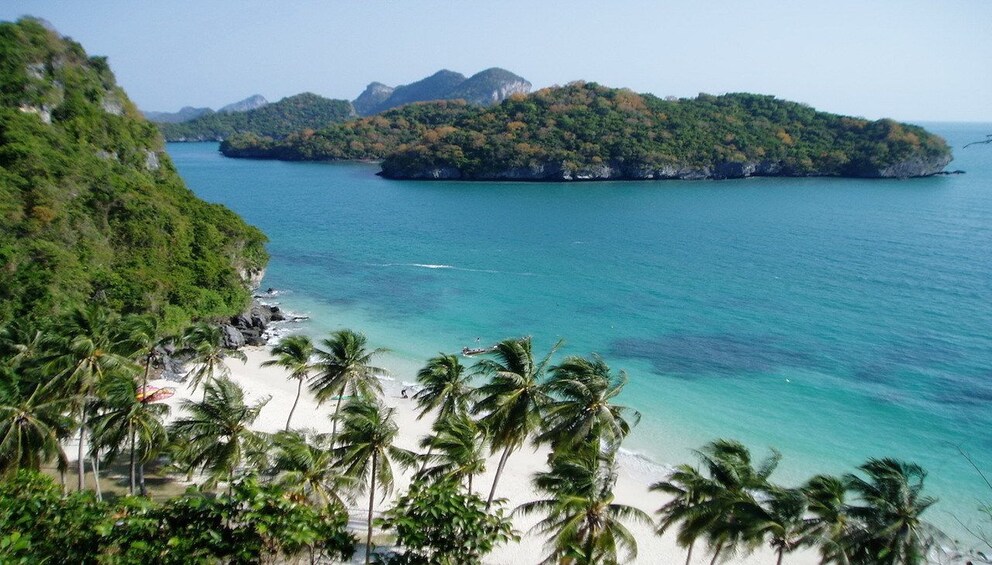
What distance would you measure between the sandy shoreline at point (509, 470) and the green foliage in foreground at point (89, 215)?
7.01m

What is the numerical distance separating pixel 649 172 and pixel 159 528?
142708 millimetres

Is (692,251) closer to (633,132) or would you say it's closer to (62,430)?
(62,430)

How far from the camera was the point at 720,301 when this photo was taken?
53.4 m

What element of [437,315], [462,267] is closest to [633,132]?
[462,267]

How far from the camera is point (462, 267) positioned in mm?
66625

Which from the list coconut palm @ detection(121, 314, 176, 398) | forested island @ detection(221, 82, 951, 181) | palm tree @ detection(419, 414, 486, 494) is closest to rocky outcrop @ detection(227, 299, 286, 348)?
coconut palm @ detection(121, 314, 176, 398)

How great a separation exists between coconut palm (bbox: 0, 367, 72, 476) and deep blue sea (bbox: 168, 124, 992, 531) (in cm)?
2302

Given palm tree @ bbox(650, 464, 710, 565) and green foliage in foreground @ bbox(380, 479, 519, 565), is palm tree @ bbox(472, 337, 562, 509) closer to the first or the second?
palm tree @ bbox(650, 464, 710, 565)

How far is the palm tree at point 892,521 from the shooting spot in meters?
14.1

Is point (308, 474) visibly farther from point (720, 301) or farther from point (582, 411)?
point (720, 301)

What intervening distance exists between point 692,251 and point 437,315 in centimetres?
3541

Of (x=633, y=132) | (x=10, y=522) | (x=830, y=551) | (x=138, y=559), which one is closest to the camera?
(x=138, y=559)

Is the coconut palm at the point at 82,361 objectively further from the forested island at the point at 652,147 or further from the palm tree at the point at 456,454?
the forested island at the point at 652,147

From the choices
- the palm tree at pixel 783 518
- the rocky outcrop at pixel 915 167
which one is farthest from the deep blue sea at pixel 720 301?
the rocky outcrop at pixel 915 167
